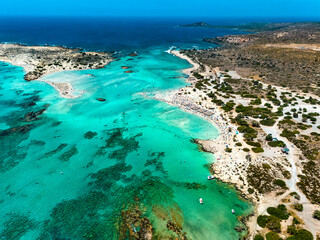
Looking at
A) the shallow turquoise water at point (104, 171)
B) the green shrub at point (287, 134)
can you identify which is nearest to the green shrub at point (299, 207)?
the shallow turquoise water at point (104, 171)

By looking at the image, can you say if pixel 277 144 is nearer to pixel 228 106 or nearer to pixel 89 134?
pixel 228 106

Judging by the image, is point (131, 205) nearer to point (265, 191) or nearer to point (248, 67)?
point (265, 191)

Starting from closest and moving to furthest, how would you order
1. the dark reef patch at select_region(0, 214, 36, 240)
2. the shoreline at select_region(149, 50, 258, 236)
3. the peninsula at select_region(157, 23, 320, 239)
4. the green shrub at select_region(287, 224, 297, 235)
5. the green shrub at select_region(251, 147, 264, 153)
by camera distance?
the green shrub at select_region(287, 224, 297, 235) < the dark reef patch at select_region(0, 214, 36, 240) < the peninsula at select_region(157, 23, 320, 239) < the shoreline at select_region(149, 50, 258, 236) < the green shrub at select_region(251, 147, 264, 153)

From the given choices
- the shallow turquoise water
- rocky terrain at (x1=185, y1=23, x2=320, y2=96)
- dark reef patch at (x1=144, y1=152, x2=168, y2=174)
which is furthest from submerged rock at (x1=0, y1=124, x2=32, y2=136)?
rocky terrain at (x1=185, y1=23, x2=320, y2=96)

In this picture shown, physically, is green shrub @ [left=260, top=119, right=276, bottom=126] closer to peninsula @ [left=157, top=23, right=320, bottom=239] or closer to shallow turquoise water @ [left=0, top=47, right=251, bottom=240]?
peninsula @ [left=157, top=23, right=320, bottom=239]

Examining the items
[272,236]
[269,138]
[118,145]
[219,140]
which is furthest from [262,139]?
[118,145]

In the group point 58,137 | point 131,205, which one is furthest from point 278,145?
point 58,137
